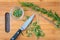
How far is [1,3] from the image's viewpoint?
6.50ft

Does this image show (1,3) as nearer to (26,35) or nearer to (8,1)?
(8,1)

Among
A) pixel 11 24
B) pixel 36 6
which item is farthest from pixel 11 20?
pixel 36 6

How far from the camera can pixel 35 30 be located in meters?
1.95

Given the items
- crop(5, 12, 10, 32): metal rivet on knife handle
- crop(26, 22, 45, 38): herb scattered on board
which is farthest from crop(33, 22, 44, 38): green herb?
crop(5, 12, 10, 32): metal rivet on knife handle

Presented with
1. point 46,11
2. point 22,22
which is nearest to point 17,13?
point 22,22

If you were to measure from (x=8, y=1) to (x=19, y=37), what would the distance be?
0.68 feet

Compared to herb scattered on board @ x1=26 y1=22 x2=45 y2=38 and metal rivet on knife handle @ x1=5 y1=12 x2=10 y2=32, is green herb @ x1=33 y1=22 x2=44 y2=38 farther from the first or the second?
metal rivet on knife handle @ x1=5 y1=12 x2=10 y2=32

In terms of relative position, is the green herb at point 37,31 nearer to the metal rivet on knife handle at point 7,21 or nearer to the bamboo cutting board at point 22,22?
the bamboo cutting board at point 22,22

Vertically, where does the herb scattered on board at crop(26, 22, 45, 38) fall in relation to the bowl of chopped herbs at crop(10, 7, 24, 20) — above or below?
below

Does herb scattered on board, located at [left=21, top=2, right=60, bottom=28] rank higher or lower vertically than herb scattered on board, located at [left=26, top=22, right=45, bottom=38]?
higher

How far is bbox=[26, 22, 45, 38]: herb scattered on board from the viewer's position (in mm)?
1950

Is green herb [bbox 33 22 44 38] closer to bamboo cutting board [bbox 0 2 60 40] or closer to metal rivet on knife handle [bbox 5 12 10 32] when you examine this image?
bamboo cutting board [bbox 0 2 60 40]

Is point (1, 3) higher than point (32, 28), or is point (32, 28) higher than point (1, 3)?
point (1, 3)

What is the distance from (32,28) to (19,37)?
9cm
